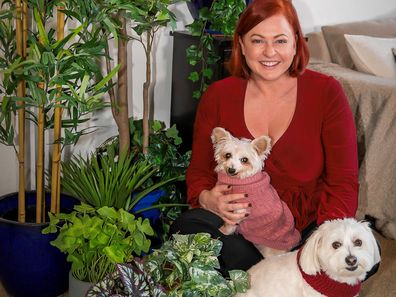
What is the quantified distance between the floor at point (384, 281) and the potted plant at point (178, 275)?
0.84 metres

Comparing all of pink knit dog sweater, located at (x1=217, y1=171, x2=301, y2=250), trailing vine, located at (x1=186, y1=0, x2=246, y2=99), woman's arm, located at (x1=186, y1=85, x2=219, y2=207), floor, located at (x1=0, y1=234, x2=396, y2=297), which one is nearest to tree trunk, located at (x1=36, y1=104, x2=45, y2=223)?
floor, located at (x1=0, y1=234, x2=396, y2=297)

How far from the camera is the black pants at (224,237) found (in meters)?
1.60

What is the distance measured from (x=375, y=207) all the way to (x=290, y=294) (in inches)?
49.9

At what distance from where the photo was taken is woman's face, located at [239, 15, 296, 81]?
1557mm

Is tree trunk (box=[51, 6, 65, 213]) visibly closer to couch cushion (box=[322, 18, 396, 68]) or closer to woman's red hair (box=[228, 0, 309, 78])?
woman's red hair (box=[228, 0, 309, 78])

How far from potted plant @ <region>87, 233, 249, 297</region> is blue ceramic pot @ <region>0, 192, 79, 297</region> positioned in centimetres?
60

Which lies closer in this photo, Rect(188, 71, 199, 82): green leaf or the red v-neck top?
the red v-neck top

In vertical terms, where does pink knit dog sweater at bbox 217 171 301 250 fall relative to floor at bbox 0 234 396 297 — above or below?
above

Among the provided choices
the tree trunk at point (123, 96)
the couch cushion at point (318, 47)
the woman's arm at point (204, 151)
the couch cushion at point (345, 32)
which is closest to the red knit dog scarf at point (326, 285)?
the woman's arm at point (204, 151)

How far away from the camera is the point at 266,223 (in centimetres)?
156

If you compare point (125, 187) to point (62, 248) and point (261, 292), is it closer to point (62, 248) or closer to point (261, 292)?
point (62, 248)

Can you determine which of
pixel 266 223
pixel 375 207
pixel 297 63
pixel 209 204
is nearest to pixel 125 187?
pixel 209 204

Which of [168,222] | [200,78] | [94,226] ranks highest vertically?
[200,78]

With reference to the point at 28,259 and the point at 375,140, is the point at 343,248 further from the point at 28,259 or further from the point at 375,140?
the point at 375,140
